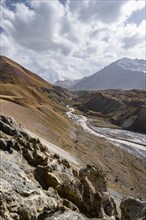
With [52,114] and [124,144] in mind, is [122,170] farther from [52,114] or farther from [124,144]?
[52,114]

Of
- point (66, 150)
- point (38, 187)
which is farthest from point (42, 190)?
point (66, 150)

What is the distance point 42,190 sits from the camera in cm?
2130

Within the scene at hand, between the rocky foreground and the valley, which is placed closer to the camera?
the rocky foreground

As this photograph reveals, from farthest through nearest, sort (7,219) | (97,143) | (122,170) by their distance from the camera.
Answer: (97,143), (122,170), (7,219)

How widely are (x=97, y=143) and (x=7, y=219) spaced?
75.5 m

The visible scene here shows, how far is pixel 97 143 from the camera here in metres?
91.6

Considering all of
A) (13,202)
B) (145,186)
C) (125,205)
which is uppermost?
(13,202)

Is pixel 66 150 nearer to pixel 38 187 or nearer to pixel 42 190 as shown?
pixel 38 187

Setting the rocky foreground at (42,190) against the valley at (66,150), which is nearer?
the rocky foreground at (42,190)

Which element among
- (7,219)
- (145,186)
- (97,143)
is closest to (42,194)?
(7,219)

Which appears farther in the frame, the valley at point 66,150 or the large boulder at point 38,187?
the valley at point 66,150

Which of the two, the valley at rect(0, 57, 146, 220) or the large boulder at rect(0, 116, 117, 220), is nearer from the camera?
the large boulder at rect(0, 116, 117, 220)

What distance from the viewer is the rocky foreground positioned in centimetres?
1808

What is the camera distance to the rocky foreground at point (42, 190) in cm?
1808
